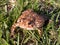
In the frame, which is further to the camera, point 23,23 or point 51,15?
point 51,15

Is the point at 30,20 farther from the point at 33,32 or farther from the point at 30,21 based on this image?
the point at 33,32

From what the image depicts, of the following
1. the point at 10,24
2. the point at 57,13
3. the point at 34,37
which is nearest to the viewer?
the point at 34,37

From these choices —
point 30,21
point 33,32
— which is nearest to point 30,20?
point 30,21

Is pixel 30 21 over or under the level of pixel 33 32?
over

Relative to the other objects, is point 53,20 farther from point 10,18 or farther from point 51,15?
point 10,18

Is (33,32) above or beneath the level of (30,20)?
beneath


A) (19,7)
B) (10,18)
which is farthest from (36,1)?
(10,18)

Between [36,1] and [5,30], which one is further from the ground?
[36,1]

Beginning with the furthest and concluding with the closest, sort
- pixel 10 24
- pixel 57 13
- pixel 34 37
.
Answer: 1. pixel 57 13
2. pixel 10 24
3. pixel 34 37
